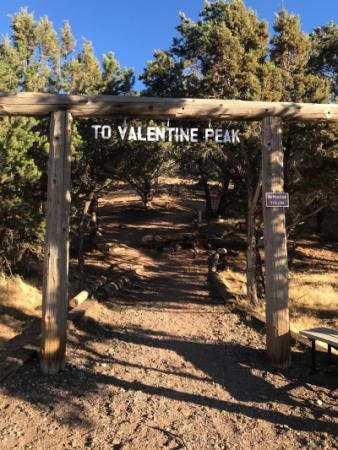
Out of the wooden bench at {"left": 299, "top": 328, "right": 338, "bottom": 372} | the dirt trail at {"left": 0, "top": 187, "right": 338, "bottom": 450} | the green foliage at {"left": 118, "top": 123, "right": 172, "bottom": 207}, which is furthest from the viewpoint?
the green foliage at {"left": 118, "top": 123, "right": 172, "bottom": 207}

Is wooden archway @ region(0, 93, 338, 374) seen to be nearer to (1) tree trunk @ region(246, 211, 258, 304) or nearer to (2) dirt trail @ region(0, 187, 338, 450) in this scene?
(2) dirt trail @ region(0, 187, 338, 450)

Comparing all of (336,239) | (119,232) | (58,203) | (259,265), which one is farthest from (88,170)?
(336,239)

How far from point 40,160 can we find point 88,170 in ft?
5.82

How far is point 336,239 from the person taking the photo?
87.3 ft

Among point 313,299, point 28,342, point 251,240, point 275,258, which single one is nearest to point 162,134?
point 275,258

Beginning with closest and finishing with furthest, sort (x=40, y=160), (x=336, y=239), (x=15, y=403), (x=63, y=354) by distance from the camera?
1. (x=15, y=403)
2. (x=63, y=354)
3. (x=40, y=160)
4. (x=336, y=239)

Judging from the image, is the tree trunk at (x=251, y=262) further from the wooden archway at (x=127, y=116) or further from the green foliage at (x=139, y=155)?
the wooden archway at (x=127, y=116)

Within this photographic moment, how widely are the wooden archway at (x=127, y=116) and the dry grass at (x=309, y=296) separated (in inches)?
165

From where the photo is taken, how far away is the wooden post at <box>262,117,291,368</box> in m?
5.61

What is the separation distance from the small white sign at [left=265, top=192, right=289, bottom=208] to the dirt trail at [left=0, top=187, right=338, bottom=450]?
6.90 feet

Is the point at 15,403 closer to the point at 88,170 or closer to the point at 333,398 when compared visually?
the point at 333,398

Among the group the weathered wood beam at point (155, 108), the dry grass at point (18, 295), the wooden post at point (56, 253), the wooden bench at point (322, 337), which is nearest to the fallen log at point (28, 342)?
the wooden post at point (56, 253)

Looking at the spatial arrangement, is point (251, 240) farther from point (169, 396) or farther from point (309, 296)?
point (169, 396)

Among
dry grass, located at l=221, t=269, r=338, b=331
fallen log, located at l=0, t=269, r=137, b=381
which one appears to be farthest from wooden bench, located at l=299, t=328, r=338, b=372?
dry grass, located at l=221, t=269, r=338, b=331
